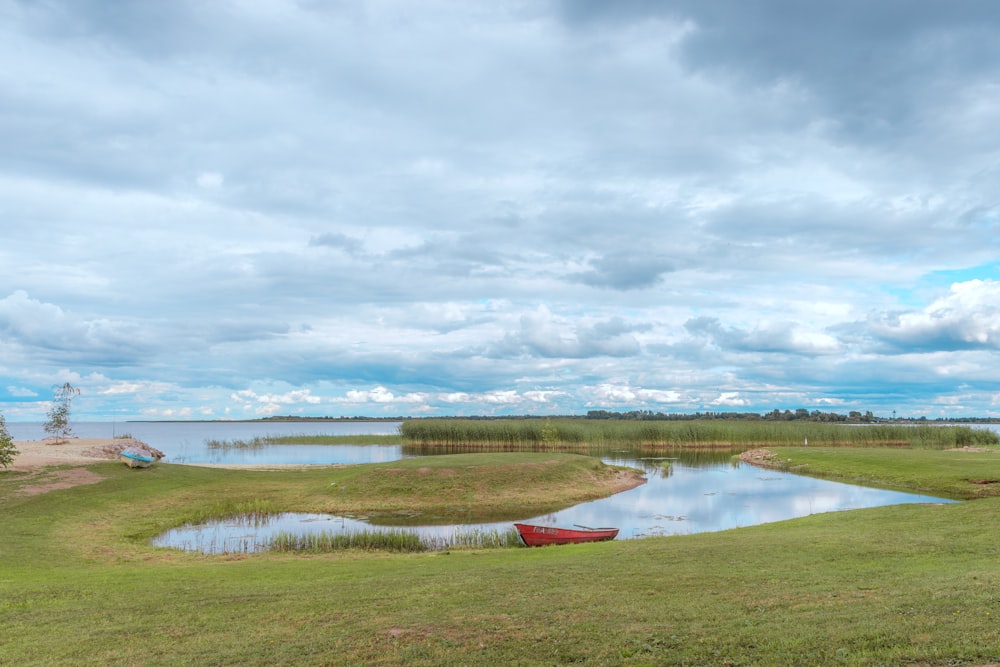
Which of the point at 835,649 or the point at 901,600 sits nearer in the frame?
the point at 835,649

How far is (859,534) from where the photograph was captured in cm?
1984

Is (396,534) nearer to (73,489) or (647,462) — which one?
(73,489)

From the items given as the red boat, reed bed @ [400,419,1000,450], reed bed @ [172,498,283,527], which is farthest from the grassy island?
reed bed @ [400,419,1000,450]

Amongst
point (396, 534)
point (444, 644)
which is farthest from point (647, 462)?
point (444, 644)

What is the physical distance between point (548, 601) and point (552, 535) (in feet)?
44.2

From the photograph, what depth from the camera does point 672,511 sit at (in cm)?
3603

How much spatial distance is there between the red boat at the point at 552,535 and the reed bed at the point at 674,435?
5122 centimetres

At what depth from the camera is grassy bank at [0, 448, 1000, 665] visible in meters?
9.17

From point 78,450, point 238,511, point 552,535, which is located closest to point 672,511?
point 552,535

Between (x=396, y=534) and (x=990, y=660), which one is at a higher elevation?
(x=990, y=660)

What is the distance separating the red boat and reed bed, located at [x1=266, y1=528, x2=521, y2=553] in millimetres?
970

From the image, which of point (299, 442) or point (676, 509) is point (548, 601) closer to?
point (676, 509)

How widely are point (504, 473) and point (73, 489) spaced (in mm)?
25049

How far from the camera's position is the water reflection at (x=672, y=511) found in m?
29.7
